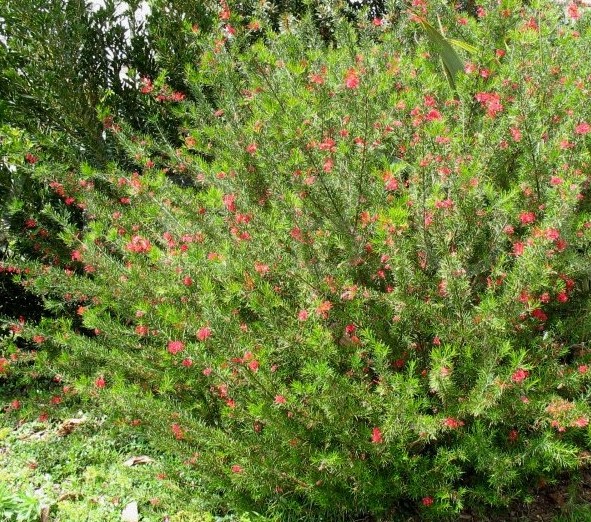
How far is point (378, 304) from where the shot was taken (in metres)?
2.70

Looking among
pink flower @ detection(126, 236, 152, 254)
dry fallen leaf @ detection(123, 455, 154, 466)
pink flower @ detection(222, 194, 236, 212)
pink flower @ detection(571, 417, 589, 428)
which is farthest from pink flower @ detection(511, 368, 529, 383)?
dry fallen leaf @ detection(123, 455, 154, 466)

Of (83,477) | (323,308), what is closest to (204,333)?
(323,308)

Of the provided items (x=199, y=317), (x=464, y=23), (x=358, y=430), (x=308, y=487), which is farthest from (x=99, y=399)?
(x=464, y=23)

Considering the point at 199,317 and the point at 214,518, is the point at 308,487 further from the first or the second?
the point at 199,317

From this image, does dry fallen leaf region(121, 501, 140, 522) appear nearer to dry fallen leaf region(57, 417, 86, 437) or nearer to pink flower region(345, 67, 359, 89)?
dry fallen leaf region(57, 417, 86, 437)

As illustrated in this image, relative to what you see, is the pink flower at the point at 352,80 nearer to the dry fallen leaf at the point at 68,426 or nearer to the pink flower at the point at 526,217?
the pink flower at the point at 526,217

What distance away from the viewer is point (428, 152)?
2605 mm

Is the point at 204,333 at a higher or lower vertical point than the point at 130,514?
higher

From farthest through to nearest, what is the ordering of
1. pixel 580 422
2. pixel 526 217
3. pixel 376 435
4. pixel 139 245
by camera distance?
pixel 139 245 → pixel 526 217 → pixel 376 435 → pixel 580 422

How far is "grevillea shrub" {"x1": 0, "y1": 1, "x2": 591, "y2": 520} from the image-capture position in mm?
2387


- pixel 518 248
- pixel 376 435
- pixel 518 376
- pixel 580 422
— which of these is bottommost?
pixel 376 435

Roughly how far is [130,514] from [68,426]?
1225mm

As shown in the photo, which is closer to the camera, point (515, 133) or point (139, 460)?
point (515, 133)

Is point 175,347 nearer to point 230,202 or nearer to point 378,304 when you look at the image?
point 230,202
